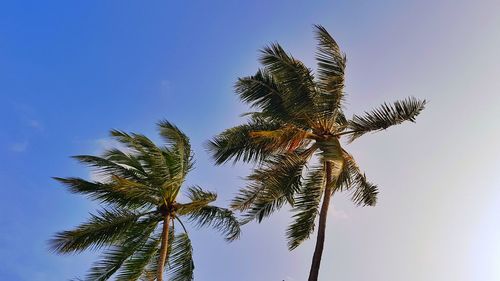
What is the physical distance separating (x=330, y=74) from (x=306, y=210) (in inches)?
205

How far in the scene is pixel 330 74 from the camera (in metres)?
18.2

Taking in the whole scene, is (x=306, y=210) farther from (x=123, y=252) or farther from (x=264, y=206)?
(x=123, y=252)

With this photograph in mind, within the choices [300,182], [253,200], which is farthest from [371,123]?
[253,200]

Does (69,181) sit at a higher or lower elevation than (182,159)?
lower

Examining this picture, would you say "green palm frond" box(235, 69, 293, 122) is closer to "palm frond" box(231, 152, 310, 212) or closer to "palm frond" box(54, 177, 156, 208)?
"palm frond" box(231, 152, 310, 212)

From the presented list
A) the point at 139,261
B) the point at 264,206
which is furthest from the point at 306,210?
the point at 139,261

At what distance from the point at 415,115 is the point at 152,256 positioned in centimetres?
1086

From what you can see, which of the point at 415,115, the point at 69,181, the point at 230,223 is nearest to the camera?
the point at 415,115

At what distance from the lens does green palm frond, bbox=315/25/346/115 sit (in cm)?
1786

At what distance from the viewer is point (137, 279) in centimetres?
1941

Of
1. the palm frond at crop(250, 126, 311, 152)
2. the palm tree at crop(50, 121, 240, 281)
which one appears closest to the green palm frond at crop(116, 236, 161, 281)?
the palm tree at crop(50, 121, 240, 281)

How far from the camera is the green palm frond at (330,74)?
17859 mm

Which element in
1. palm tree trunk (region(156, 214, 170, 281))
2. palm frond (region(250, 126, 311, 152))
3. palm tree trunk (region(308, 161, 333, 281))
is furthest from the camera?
palm tree trunk (region(156, 214, 170, 281))

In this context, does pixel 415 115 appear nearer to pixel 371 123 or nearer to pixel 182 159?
pixel 371 123
